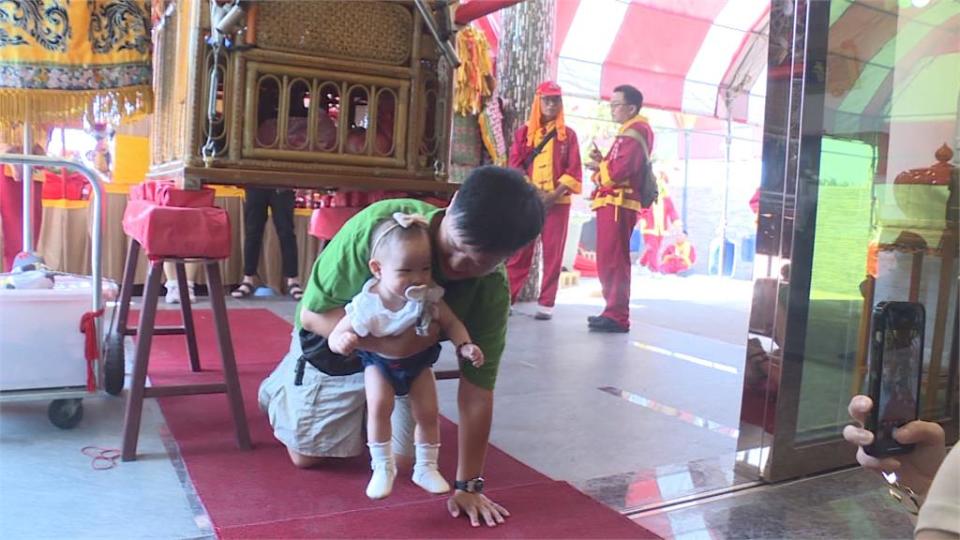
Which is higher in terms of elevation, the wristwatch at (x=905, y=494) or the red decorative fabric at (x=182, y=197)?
the red decorative fabric at (x=182, y=197)

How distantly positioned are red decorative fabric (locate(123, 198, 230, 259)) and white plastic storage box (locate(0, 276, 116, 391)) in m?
0.37

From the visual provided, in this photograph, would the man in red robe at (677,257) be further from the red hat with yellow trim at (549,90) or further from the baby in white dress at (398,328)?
the baby in white dress at (398,328)

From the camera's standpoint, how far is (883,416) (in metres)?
0.92

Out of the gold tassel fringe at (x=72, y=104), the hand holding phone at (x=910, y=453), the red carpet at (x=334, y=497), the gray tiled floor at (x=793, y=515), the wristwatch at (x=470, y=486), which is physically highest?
the gold tassel fringe at (x=72, y=104)

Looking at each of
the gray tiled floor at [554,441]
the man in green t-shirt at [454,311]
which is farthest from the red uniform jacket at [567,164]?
the man in green t-shirt at [454,311]

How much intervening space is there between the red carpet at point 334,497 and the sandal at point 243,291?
2.51 metres

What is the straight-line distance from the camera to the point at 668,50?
259 inches

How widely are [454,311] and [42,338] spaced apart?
1.17 m

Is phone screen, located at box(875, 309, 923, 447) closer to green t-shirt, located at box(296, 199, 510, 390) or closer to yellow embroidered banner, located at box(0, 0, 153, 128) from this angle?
green t-shirt, located at box(296, 199, 510, 390)

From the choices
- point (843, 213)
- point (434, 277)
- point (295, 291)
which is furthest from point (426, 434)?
point (295, 291)

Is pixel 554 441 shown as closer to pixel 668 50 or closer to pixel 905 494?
pixel 905 494

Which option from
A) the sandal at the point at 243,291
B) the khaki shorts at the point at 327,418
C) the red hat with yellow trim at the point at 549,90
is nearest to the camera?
the khaki shorts at the point at 327,418

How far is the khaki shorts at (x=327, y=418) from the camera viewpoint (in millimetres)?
1851

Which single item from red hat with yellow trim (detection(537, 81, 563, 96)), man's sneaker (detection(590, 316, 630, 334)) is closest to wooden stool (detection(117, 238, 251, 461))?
man's sneaker (detection(590, 316, 630, 334))
